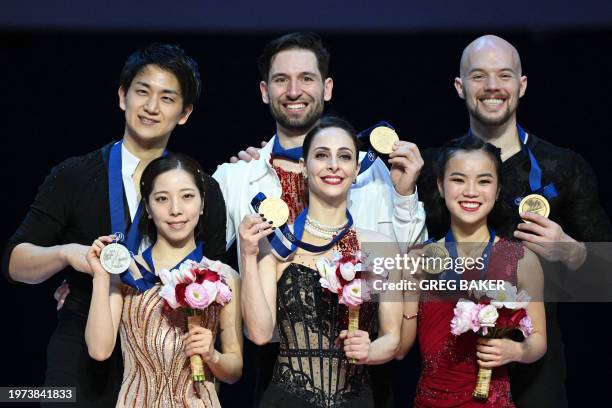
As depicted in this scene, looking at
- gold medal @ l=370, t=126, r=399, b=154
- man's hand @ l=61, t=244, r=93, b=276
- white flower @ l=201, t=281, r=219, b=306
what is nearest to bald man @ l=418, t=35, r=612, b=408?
gold medal @ l=370, t=126, r=399, b=154

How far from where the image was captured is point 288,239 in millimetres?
4094

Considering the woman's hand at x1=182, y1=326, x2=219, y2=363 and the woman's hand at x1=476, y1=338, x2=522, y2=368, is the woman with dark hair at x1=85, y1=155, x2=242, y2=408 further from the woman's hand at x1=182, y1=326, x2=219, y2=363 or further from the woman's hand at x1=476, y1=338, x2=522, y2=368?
the woman's hand at x1=476, y1=338, x2=522, y2=368

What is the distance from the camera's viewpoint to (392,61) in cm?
586

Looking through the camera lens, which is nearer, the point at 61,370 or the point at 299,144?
the point at 61,370

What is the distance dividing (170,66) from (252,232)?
848 mm

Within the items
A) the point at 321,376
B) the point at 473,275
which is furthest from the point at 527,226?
the point at 321,376

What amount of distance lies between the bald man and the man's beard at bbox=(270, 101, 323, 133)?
490mm

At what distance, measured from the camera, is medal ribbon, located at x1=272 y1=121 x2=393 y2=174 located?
14.6 ft

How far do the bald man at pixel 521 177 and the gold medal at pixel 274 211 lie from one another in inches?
29.3

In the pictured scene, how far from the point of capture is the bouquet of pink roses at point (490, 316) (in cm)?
388

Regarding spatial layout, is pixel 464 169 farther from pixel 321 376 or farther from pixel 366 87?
pixel 366 87

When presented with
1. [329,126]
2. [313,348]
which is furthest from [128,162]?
[313,348]

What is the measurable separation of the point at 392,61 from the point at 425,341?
2.11 meters

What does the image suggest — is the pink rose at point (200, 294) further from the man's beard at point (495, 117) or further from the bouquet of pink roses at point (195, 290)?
the man's beard at point (495, 117)
